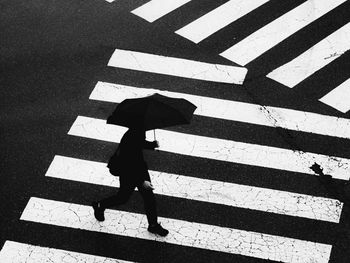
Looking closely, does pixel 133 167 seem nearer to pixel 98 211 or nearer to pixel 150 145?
pixel 150 145

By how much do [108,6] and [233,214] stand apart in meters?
5.55

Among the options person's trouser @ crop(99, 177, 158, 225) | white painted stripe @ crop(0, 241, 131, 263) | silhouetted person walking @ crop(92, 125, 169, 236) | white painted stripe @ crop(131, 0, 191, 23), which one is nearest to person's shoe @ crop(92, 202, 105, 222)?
person's trouser @ crop(99, 177, 158, 225)

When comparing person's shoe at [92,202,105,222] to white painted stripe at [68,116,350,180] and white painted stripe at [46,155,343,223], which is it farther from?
white painted stripe at [68,116,350,180]

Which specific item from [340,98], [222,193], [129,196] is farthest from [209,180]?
[340,98]

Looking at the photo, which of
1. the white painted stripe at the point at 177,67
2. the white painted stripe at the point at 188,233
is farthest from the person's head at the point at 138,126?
the white painted stripe at the point at 177,67

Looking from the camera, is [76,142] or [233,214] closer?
[233,214]

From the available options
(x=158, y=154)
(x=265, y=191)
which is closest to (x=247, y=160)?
(x=265, y=191)

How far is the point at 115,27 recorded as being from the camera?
12.2 meters

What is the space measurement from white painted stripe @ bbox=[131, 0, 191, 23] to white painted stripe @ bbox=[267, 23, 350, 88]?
263cm

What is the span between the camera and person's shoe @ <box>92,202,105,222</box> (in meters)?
8.67

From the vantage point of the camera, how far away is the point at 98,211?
8734mm

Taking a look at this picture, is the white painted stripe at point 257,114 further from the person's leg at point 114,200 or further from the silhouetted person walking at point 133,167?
the silhouetted person walking at point 133,167

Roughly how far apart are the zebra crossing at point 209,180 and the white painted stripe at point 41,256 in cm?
1

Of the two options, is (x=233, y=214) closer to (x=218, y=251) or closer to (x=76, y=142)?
(x=218, y=251)
